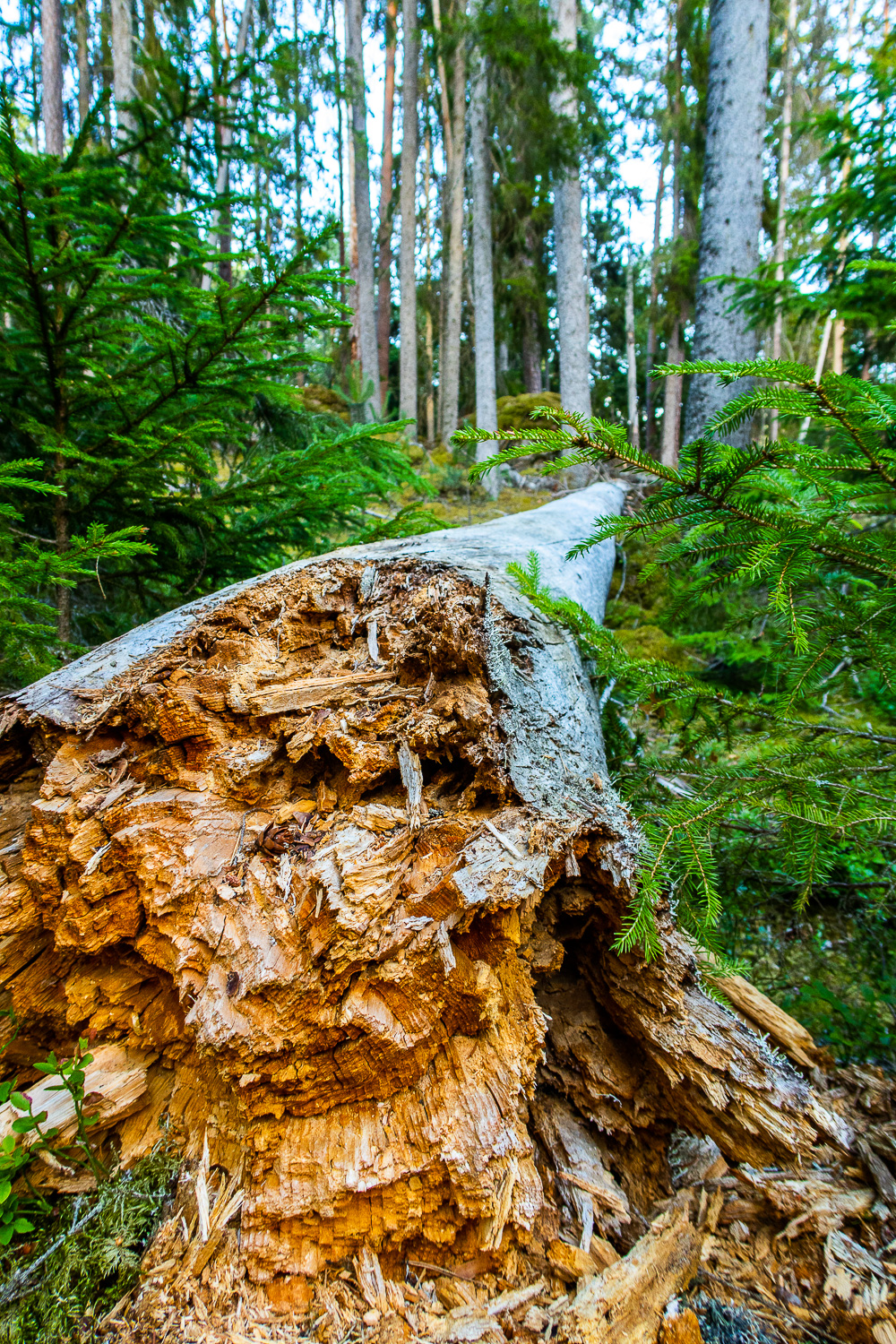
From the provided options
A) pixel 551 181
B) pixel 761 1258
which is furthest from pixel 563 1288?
pixel 551 181

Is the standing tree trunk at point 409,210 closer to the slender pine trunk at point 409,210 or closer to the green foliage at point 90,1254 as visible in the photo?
the slender pine trunk at point 409,210

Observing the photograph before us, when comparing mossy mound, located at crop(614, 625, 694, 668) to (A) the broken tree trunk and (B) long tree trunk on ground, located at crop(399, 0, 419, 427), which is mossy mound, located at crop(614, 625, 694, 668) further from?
(B) long tree trunk on ground, located at crop(399, 0, 419, 427)

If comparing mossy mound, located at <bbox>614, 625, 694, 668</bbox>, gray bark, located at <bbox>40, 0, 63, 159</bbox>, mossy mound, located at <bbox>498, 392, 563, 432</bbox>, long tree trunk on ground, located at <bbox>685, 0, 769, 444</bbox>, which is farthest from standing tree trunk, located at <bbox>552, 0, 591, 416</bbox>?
gray bark, located at <bbox>40, 0, 63, 159</bbox>

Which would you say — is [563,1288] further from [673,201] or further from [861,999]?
[673,201]

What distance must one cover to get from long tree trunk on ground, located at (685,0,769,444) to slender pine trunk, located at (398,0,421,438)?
8350mm

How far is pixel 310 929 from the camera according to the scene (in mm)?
1348

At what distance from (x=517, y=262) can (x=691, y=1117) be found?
2019 centimetres

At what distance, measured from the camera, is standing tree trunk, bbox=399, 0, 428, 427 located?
13617mm

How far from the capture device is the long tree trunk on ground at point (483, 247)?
11.2m

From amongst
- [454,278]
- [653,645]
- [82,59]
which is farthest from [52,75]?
[653,645]

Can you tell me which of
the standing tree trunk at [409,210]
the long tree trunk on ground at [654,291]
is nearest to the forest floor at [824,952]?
the standing tree trunk at [409,210]

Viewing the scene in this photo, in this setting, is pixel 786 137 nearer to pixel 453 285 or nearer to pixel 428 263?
pixel 428 263

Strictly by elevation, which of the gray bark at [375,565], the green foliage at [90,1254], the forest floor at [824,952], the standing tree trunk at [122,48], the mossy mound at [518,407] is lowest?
the forest floor at [824,952]

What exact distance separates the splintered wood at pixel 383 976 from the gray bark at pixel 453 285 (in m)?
13.5
